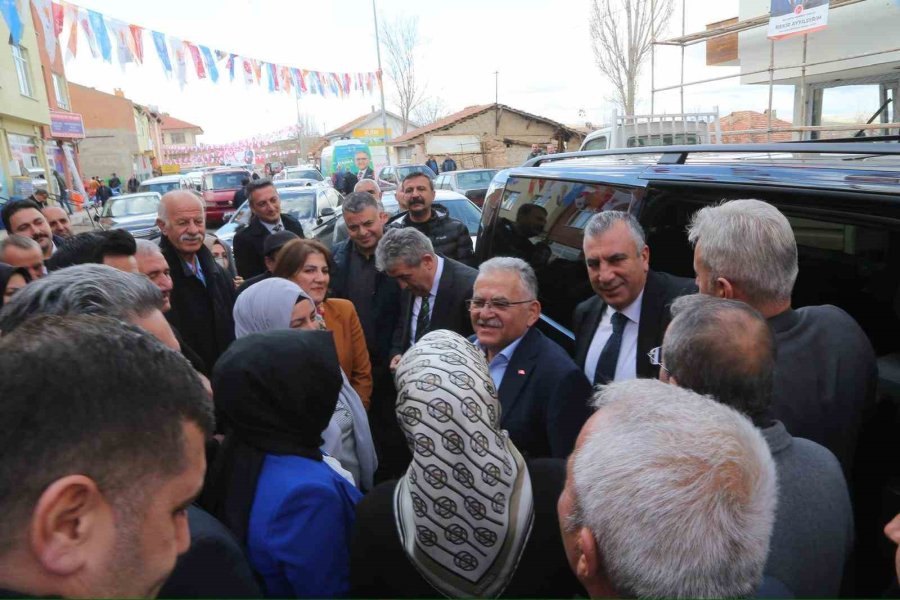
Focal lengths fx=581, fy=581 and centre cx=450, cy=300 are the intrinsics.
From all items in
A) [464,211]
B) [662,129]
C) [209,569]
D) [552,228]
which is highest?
[662,129]

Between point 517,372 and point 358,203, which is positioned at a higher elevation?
point 358,203

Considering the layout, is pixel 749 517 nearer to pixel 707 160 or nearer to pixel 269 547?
pixel 269 547

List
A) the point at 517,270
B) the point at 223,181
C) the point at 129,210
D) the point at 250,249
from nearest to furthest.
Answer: the point at 517,270 → the point at 250,249 → the point at 129,210 → the point at 223,181

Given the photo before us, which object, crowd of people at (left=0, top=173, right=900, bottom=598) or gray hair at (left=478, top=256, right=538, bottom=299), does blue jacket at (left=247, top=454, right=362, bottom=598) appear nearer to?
crowd of people at (left=0, top=173, right=900, bottom=598)

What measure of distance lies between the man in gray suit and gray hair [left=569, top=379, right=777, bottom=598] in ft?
1.47

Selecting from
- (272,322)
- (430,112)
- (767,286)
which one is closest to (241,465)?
(272,322)

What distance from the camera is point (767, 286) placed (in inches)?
75.7

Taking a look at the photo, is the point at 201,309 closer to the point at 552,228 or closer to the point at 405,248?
the point at 405,248

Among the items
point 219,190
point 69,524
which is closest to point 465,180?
point 219,190

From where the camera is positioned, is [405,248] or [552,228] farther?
[552,228]

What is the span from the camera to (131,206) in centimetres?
1588

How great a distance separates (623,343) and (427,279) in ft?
4.23

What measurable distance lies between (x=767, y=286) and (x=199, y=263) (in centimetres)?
339

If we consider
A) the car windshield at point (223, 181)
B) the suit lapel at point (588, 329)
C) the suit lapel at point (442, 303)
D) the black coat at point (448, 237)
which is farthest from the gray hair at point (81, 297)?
the car windshield at point (223, 181)
